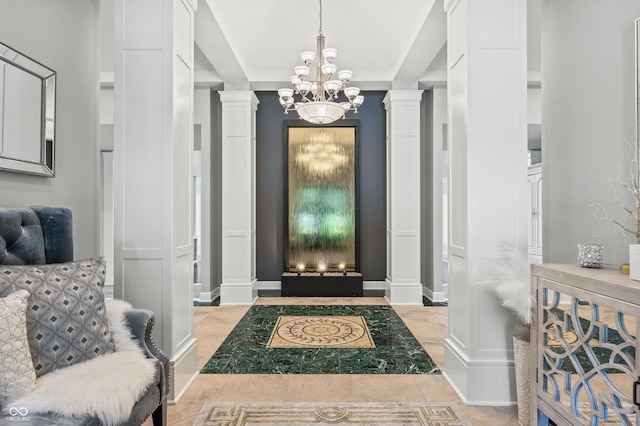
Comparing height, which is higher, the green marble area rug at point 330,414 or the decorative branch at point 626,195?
the decorative branch at point 626,195

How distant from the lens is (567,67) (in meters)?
2.49

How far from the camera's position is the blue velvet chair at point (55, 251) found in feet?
6.08

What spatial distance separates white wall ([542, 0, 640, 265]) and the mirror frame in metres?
3.18

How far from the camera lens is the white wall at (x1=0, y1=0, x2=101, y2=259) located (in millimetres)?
2119

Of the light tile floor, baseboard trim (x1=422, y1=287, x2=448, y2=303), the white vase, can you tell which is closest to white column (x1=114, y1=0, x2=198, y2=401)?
the light tile floor

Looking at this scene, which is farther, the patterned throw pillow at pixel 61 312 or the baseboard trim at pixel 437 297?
the baseboard trim at pixel 437 297

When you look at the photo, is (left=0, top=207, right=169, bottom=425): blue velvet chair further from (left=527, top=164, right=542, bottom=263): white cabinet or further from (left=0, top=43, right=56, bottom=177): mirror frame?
(left=527, top=164, right=542, bottom=263): white cabinet

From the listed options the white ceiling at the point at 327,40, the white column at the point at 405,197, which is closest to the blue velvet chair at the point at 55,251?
the white ceiling at the point at 327,40

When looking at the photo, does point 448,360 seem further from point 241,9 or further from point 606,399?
point 241,9

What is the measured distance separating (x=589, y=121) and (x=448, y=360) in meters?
1.82

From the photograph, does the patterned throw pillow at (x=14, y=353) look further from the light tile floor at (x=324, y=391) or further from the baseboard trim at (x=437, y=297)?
the baseboard trim at (x=437, y=297)

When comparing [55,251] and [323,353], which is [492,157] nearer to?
[323,353]

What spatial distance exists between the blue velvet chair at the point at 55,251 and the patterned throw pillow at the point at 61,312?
180 millimetres

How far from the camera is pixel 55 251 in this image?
2.12 metres
